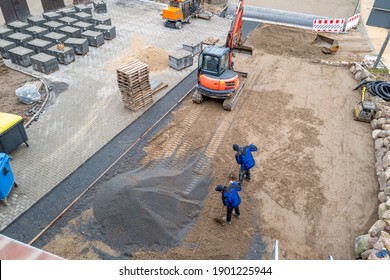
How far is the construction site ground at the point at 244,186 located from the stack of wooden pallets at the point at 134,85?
71 cm

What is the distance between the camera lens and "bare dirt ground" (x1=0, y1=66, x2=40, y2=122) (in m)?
14.1

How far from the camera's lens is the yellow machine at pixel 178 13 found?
75.0ft

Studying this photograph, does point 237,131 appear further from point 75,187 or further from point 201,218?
point 75,187

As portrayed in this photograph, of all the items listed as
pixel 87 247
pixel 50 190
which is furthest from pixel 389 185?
pixel 50 190

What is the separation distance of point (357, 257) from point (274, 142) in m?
5.44

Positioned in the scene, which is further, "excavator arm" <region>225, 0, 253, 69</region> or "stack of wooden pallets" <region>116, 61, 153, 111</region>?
"excavator arm" <region>225, 0, 253, 69</region>

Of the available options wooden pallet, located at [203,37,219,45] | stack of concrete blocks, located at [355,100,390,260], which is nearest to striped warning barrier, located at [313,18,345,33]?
wooden pallet, located at [203,37,219,45]

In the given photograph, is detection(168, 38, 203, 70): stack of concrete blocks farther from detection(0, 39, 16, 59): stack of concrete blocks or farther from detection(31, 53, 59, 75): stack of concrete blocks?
detection(0, 39, 16, 59): stack of concrete blocks

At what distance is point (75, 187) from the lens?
34.1 feet

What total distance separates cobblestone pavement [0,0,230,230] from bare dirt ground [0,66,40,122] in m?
0.73

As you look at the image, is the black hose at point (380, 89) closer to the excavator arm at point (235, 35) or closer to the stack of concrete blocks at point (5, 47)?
the excavator arm at point (235, 35)

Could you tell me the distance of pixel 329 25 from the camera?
24.1 meters

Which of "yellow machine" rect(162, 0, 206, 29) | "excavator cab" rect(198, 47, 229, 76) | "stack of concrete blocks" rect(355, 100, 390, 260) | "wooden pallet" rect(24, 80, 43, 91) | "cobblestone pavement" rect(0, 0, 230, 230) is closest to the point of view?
"stack of concrete blocks" rect(355, 100, 390, 260)

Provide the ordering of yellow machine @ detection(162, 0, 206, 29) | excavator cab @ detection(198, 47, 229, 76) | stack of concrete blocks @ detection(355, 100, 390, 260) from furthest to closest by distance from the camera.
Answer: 1. yellow machine @ detection(162, 0, 206, 29)
2. excavator cab @ detection(198, 47, 229, 76)
3. stack of concrete blocks @ detection(355, 100, 390, 260)
